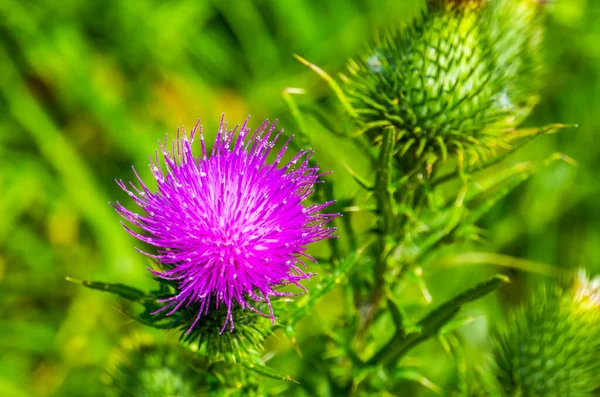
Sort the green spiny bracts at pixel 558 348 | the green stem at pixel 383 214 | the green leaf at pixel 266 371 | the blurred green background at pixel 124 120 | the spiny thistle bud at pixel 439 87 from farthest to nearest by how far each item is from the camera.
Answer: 1. the blurred green background at pixel 124 120
2. the green spiny bracts at pixel 558 348
3. the spiny thistle bud at pixel 439 87
4. the green stem at pixel 383 214
5. the green leaf at pixel 266 371

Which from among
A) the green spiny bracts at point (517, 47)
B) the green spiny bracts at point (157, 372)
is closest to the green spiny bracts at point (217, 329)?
the green spiny bracts at point (157, 372)

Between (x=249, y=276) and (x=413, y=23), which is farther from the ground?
(x=413, y=23)

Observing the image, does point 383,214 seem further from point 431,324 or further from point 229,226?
point 229,226

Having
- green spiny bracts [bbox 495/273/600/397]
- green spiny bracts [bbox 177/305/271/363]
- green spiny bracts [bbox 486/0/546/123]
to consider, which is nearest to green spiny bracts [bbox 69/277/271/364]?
green spiny bracts [bbox 177/305/271/363]

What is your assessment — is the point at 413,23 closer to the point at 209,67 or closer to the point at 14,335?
the point at 209,67

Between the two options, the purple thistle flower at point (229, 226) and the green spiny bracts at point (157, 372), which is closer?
the purple thistle flower at point (229, 226)

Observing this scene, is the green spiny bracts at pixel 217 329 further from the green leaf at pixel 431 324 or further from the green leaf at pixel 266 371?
the green leaf at pixel 431 324

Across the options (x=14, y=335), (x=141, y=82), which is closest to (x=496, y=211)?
(x=141, y=82)
